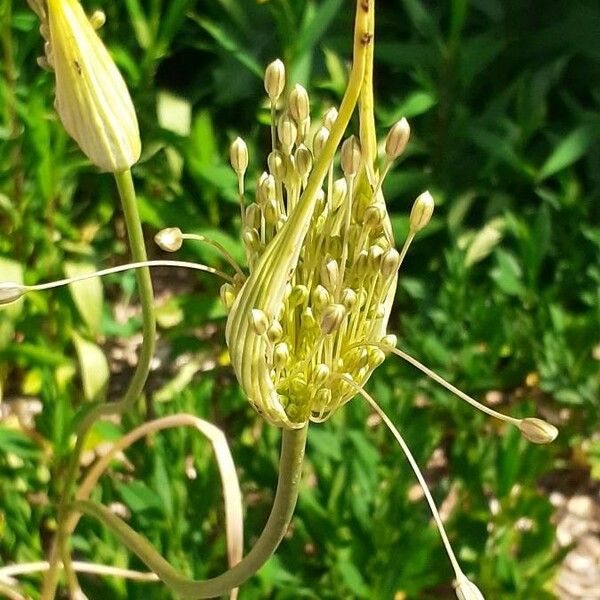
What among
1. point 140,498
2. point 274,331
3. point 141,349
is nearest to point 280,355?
point 274,331

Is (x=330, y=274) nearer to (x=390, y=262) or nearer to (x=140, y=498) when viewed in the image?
(x=390, y=262)

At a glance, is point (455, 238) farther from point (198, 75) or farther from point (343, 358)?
point (343, 358)

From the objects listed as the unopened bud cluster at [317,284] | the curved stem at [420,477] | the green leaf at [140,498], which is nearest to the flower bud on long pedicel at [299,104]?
the unopened bud cluster at [317,284]

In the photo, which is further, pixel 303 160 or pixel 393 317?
pixel 393 317

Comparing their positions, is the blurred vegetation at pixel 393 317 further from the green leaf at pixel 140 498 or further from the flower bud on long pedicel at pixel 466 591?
the flower bud on long pedicel at pixel 466 591

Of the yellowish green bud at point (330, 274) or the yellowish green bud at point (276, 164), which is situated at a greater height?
the yellowish green bud at point (276, 164)
